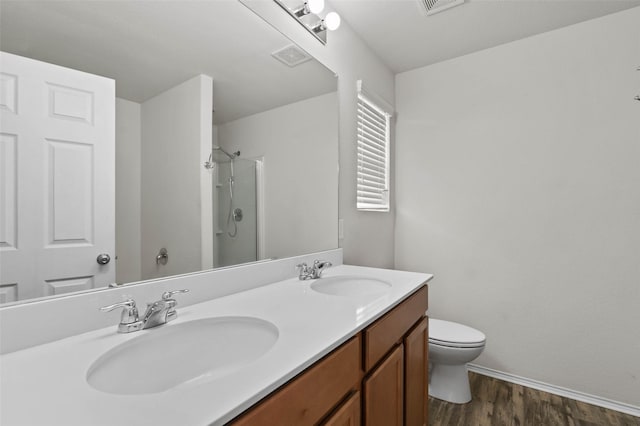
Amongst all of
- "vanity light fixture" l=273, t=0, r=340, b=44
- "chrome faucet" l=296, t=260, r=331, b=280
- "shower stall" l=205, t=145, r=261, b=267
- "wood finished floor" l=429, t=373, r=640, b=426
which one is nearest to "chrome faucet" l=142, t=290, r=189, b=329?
"shower stall" l=205, t=145, r=261, b=267

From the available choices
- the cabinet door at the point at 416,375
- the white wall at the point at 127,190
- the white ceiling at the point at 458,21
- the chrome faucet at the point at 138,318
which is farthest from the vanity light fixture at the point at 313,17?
the cabinet door at the point at 416,375

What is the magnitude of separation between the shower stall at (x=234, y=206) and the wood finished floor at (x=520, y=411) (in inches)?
58.0

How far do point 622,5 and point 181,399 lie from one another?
282cm

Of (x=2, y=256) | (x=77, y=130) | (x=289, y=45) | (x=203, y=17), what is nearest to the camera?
(x=2, y=256)

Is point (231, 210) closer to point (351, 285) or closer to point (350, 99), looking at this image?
point (351, 285)

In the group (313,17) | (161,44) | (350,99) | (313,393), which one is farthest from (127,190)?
(350,99)

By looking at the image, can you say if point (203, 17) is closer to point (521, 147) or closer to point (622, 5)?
point (521, 147)

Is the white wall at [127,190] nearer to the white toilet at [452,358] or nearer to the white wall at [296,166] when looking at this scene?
the white wall at [296,166]

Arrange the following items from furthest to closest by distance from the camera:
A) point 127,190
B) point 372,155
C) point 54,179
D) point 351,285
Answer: point 372,155 < point 351,285 < point 127,190 < point 54,179

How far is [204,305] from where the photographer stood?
101 centimetres

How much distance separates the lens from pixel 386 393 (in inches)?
42.3

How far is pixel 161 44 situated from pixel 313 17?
960 mm

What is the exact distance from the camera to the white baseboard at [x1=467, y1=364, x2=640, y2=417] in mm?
1804

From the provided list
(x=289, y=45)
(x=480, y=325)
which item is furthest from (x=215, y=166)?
(x=480, y=325)
